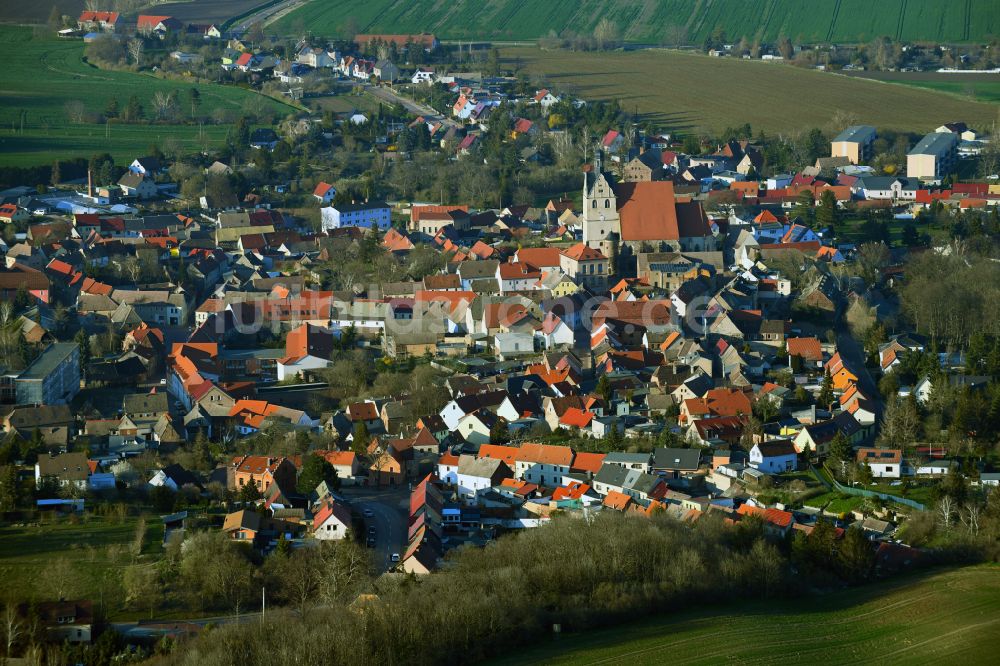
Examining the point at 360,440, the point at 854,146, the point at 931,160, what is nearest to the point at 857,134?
the point at 854,146

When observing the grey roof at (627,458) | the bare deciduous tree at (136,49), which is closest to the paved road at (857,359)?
the grey roof at (627,458)

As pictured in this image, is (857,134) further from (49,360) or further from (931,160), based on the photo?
(49,360)

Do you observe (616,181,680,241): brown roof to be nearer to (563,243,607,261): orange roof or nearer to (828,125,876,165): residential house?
(563,243,607,261): orange roof

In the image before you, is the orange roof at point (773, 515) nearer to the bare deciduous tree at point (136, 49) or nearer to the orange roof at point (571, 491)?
the orange roof at point (571, 491)

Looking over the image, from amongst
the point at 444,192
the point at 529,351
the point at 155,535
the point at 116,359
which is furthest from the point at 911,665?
the point at 444,192

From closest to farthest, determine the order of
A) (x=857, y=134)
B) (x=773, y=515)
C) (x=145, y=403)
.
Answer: (x=773, y=515) < (x=145, y=403) < (x=857, y=134)

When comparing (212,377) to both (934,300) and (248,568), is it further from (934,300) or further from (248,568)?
(934,300)
